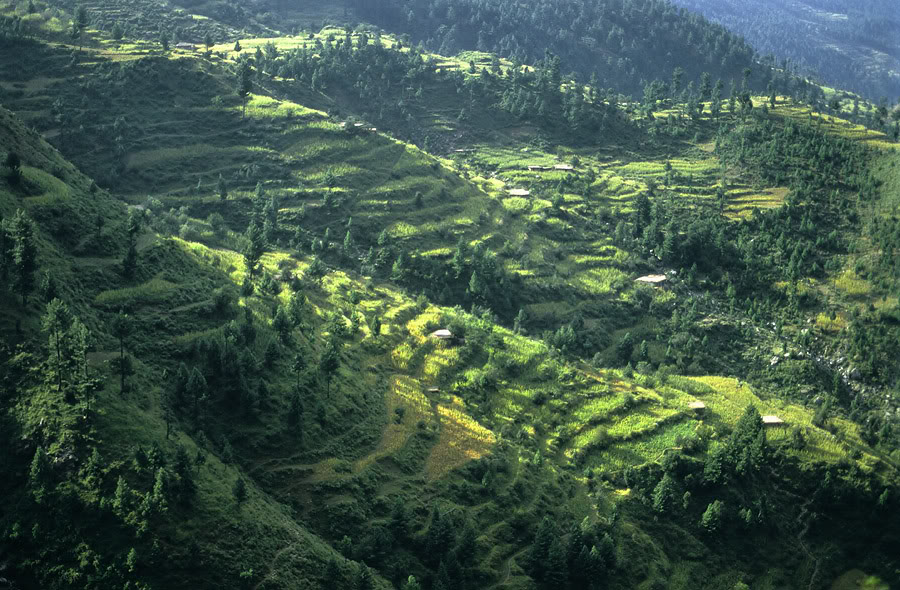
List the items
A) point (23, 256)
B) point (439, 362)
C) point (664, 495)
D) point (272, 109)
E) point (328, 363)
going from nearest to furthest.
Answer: point (23, 256), point (328, 363), point (664, 495), point (439, 362), point (272, 109)

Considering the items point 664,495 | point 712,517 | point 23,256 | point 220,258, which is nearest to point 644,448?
point 664,495

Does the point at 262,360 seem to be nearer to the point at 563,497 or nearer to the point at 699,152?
the point at 563,497

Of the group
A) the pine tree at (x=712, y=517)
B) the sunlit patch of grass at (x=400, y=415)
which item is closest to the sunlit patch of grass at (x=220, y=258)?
the sunlit patch of grass at (x=400, y=415)

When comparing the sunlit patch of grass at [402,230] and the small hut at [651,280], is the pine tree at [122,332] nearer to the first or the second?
the sunlit patch of grass at [402,230]

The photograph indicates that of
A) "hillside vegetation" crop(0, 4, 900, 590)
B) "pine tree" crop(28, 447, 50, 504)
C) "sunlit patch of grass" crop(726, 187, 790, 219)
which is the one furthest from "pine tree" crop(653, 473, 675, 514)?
"sunlit patch of grass" crop(726, 187, 790, 219)

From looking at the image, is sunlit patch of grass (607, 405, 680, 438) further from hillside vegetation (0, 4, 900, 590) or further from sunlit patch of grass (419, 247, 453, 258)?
sunlit patch of grass (419, 247, 453, 258)

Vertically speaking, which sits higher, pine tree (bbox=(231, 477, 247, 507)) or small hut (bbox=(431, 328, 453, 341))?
small hut (bbox=(431, 328, 453, 341))

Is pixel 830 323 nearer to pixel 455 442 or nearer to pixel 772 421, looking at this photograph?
pixel 772 421
